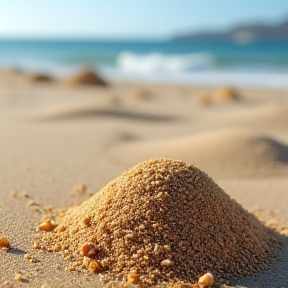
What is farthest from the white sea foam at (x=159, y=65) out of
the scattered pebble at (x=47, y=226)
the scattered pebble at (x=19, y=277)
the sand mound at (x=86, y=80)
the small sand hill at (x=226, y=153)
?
the scattered pebble at (x=19, y=277)

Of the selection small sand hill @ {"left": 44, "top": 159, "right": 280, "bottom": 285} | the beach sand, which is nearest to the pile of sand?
the beach sand

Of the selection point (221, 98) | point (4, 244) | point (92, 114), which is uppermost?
point (221, 98)

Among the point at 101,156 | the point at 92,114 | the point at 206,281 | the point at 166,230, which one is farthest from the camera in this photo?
the point at 92,114

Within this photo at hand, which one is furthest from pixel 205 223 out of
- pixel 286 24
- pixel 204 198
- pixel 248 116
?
pixel 286 24

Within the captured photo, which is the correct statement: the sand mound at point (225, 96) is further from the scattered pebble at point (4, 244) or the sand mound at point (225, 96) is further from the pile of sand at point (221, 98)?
the scattered pebble at point (4, 244)

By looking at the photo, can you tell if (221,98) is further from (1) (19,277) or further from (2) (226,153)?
(1) (19,277)

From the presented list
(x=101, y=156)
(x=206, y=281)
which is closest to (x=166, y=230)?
(x=206, y=281)

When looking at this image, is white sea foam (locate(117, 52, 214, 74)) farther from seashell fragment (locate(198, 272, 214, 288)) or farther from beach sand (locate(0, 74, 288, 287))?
seashell fragment (locate(198, 272, 214, 288))
